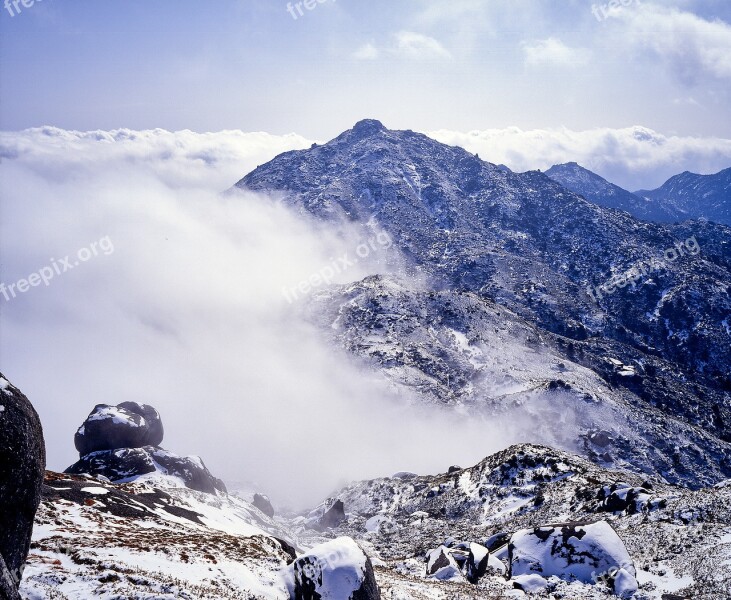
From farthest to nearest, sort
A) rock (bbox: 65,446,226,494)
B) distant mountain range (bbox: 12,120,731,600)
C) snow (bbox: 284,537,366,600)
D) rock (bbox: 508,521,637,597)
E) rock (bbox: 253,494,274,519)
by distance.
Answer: rock (bbox: 253,494,274,519) < rock (bbox: 65,446,226,494) < rock (bbox: 508,521,637,597) < distant mountain range (bbox: 12,120,731,600) < snow (bbox: 284,537,366,600)

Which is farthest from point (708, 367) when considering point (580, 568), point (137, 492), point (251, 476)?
point (137, 492)

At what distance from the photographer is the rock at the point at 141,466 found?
223 ft

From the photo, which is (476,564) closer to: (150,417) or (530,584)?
(530,584)

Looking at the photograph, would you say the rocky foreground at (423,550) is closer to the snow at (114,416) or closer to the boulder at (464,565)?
the boulder at (464,565)

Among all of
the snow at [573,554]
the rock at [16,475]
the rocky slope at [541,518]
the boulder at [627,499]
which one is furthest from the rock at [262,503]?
the rock at [16,475]

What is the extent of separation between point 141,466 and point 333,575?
192 feet

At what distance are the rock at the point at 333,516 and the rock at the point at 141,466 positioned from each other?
72.8 feet

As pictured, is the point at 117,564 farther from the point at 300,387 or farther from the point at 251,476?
the point at 300,387

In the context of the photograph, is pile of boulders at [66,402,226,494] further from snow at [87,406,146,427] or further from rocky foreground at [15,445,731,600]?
rocky foreground at [15,445,731,600]

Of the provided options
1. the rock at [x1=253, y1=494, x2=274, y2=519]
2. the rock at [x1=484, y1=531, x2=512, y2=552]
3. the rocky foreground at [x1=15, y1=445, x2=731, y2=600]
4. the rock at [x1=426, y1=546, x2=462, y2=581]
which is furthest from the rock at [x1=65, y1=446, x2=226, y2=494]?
the rock at [x1=484, y1=531, x2=512, y2=552]

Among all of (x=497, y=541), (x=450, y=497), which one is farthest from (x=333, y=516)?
(x=497, y=541)

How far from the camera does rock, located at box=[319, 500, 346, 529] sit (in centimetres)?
8288

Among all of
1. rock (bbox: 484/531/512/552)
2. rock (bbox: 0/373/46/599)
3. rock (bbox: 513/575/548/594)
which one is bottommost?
rock (bbox: 484/531/512/552)

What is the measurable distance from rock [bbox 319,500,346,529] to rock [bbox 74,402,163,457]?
34904mm
